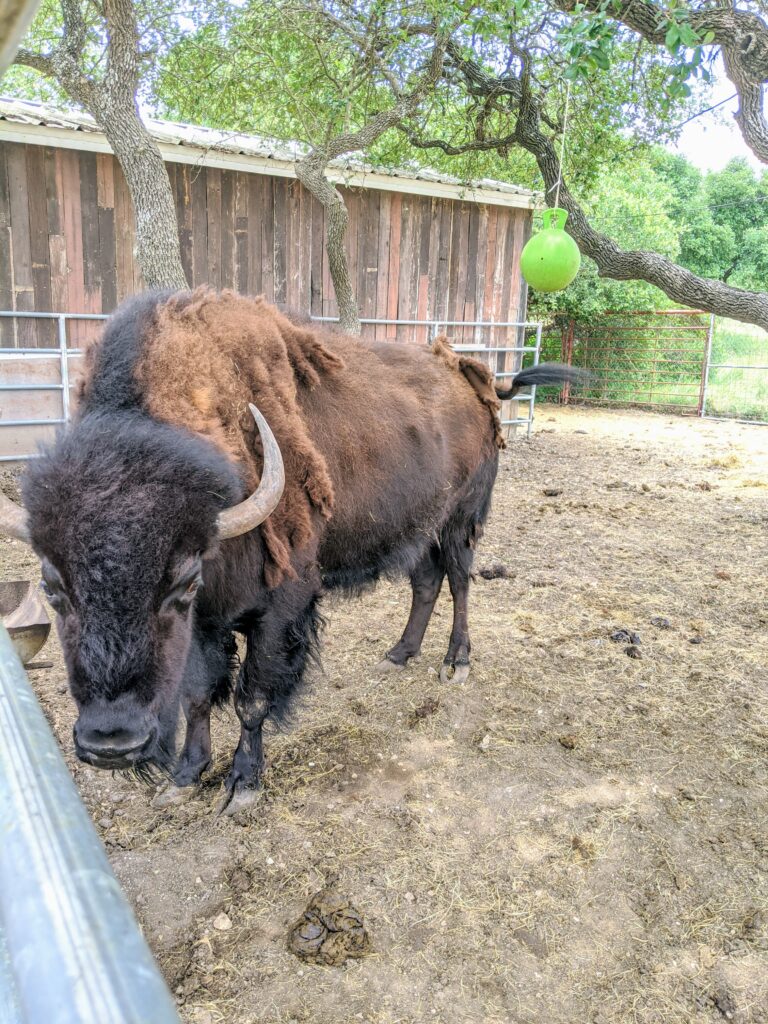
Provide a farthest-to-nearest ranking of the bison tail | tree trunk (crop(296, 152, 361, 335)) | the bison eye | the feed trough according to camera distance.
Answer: tree trunk (crop(296, 152, 361, 335))
the bison tail
the bison eye
the feed trough

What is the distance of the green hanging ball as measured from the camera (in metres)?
5.07

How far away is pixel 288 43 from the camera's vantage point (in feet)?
21.5

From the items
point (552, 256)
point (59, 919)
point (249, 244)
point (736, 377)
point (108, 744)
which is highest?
point (249, 244)

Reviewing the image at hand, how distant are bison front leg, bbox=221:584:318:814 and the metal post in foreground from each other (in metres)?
2.07

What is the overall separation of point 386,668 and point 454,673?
1.24ft

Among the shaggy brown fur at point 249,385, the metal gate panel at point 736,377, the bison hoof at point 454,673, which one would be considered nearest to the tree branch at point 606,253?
the bison hoof at point 454,673

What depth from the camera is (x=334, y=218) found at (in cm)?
632

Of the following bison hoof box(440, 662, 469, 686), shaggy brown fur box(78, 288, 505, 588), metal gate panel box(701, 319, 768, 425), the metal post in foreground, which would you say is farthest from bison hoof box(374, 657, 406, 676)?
metal gate panel box(701, 319, 768, 425)

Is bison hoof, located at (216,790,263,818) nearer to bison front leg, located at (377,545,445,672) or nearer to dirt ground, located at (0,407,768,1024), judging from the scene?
dirt ground, located at (0,407,768,1024)

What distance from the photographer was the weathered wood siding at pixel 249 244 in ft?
23.7

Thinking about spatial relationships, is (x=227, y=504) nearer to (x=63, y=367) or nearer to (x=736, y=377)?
(x=63, y=367)

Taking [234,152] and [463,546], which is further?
[234,152]

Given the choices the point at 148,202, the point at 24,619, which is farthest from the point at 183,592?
the point at 148,202

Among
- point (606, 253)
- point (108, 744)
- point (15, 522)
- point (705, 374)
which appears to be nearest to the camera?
point (108, 744)
